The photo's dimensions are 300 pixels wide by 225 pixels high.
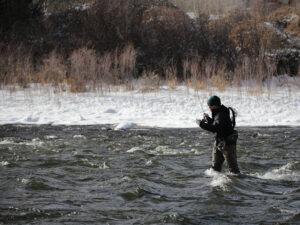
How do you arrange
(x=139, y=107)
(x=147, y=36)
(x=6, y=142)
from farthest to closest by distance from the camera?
(x=147, y=36), (x=139, y=107), (x=6, y=142)

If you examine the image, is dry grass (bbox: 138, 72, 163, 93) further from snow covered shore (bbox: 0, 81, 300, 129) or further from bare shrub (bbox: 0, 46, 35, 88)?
bare shrub (bbox: 0, 46, 35, 88)

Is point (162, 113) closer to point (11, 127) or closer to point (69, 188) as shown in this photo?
point (11, 127)

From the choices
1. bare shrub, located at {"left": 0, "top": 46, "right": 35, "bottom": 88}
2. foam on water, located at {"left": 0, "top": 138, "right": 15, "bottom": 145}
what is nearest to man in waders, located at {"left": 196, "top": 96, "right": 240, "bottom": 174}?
foam on water, located at {"left": 0, "top": 138, "right": 15, "bottom": 145}

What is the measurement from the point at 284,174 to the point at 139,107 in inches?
318

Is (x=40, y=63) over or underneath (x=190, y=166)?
over

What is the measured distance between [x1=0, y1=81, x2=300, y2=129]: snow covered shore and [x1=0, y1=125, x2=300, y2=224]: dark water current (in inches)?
100

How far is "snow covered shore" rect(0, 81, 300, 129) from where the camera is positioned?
517 inches

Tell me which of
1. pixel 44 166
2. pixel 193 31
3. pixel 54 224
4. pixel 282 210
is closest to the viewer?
pixel 54 224

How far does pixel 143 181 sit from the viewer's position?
6.50 meters

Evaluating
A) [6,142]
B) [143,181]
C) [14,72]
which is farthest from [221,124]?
[14,72]

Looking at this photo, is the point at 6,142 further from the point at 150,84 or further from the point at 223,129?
the point at 150,84

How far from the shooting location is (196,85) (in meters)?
16.7

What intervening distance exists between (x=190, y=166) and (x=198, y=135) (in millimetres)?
3358

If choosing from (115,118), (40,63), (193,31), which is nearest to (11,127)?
(115,118)
